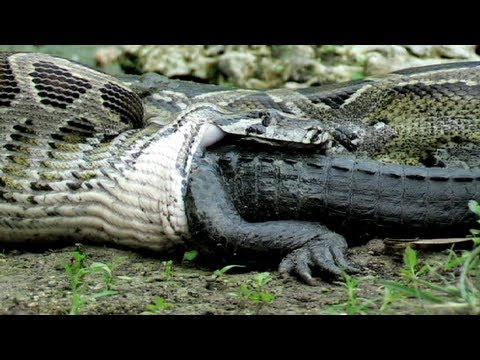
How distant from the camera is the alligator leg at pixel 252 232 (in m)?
3.84

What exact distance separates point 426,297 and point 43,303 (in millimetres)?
1651

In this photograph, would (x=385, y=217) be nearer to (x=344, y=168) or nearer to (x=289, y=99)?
(x=344, y=168)

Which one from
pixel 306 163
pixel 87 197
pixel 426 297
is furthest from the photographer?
pixel 87 197

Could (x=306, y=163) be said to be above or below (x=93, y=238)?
above

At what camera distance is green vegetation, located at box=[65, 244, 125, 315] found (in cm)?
324

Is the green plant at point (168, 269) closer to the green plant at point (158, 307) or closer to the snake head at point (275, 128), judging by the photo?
the green plant at point (158, 307)

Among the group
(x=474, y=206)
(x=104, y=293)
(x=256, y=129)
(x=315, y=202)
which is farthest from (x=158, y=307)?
(x=474, y=206)

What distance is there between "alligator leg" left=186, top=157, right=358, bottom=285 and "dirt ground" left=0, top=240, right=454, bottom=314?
0.41ft

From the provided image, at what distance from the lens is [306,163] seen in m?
4.27

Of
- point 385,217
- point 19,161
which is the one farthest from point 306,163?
point 19,161

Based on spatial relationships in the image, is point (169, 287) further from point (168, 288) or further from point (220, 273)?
point (220, 273)

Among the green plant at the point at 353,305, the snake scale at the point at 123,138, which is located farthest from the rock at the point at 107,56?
the green plant at the point at 353,305

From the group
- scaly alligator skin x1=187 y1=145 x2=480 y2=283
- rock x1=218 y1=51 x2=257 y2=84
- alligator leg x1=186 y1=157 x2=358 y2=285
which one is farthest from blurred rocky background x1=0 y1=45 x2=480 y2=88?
alligator leg x1=186 y1=157 x2=358 y2=285

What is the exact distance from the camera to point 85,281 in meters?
3.70
